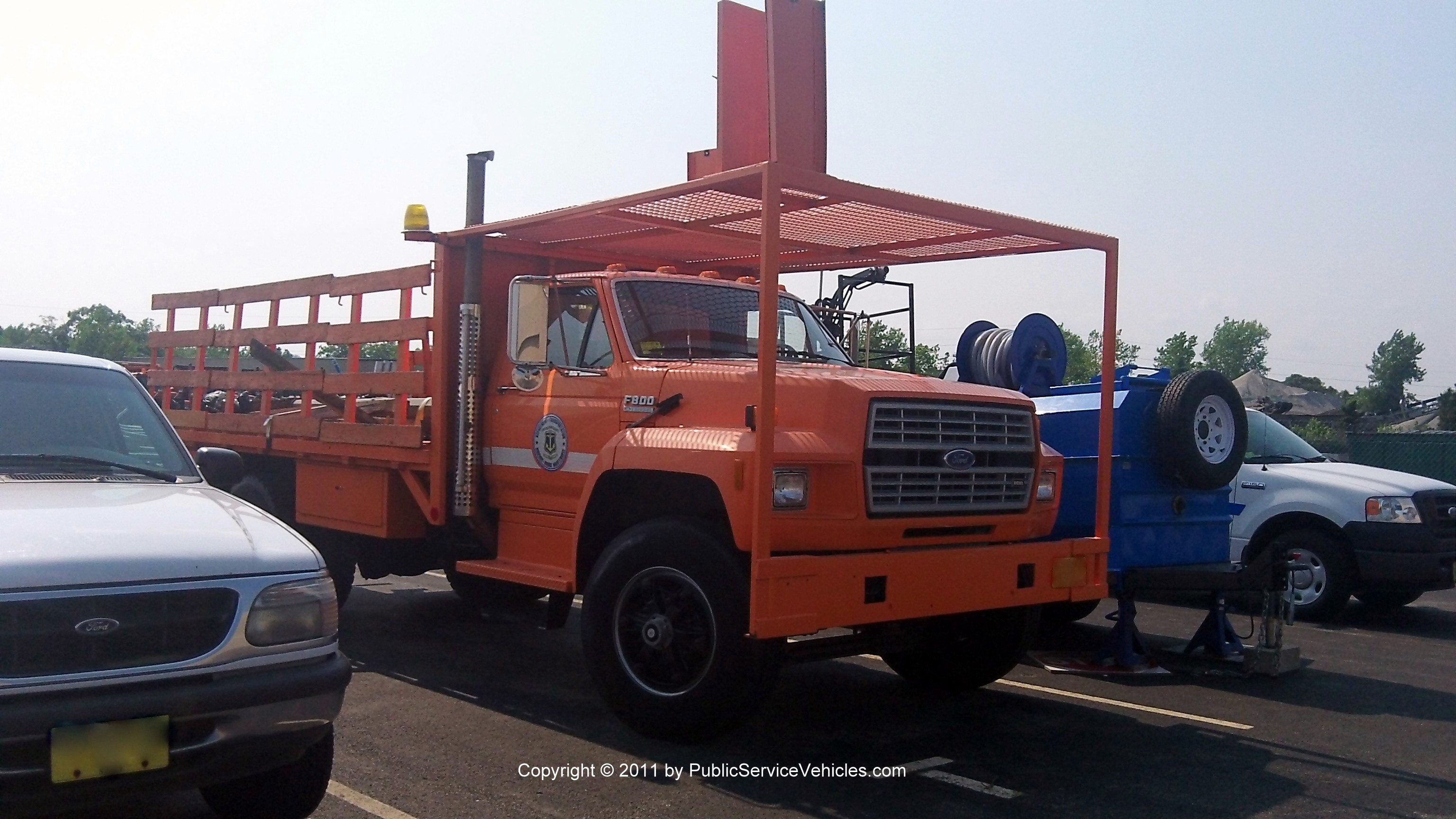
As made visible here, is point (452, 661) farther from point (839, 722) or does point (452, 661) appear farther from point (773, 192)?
point (773, 192)

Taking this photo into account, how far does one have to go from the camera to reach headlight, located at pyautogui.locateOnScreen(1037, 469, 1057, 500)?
6.39 meters

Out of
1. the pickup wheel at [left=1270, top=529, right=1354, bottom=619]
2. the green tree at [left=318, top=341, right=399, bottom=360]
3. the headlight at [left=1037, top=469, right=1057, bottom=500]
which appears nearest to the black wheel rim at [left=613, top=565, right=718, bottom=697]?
the headlight at [left=1037, top=469, right=1057, bottom=500]

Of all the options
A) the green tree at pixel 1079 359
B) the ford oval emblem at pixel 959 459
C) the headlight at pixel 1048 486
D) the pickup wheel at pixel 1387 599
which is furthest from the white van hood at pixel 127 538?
the green tree at pixel 1079 359

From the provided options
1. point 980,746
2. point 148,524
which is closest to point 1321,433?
point 980,746

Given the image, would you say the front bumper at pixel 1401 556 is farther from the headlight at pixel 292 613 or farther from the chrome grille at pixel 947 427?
the headlight at pixel 292 613

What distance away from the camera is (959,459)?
18.9 feet

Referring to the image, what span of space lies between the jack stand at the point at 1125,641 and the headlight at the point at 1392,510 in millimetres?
3280

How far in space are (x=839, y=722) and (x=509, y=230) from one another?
3.36m

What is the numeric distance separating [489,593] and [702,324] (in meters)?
4.14

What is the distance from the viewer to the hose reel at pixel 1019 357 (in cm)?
817

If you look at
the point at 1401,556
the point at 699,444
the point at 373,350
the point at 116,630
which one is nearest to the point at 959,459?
the point at 699,444

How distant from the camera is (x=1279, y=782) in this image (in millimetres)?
5254

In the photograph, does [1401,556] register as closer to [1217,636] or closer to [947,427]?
[1217,636]

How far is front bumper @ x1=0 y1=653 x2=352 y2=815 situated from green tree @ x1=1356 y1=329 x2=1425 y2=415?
291 ft
